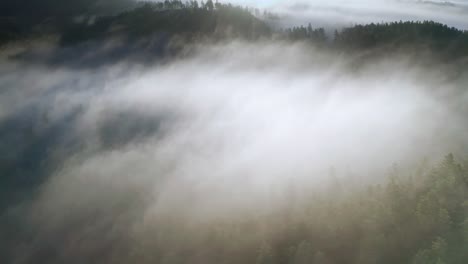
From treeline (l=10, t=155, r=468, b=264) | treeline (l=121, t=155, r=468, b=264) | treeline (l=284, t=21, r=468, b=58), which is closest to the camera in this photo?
treeline (l=121, t=155, r=468, b=264)

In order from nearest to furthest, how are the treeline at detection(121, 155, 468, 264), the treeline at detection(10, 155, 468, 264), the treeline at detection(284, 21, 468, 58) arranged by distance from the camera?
the treeline at detection(121, 155, 468, 264), the treeline at detection(10, 155, 468, 264), the treeline at detection(284, 21, 468, 58)

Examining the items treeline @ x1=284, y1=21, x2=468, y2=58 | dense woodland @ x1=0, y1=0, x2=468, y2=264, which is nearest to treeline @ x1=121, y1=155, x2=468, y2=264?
dense woodland @ x1=0, y1=0, x2=468, y2=264

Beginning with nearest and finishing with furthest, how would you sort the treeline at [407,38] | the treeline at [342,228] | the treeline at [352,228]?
the treeline at [352,228] < the treeline at [342,228] < the treeline at [407,38]

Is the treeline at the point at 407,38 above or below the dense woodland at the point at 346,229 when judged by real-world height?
above

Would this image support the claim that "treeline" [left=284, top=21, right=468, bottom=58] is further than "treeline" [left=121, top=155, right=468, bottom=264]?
Yes

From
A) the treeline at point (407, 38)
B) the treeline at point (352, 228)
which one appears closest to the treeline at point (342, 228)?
the treeline at point (352, 228)

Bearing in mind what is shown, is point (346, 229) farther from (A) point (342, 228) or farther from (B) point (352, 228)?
(B) point (352, 228)

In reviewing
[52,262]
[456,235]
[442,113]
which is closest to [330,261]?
[456,235]

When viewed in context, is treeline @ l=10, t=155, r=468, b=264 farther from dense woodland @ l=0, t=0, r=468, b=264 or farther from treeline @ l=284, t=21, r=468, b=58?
treeline @ l=284, t=21, r=468, b=58

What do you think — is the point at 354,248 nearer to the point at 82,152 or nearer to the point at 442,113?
the point at 442,113

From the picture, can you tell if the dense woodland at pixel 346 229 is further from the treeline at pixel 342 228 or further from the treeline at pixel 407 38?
the treeline at pixel 407 38

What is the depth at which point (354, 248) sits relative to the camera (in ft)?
217

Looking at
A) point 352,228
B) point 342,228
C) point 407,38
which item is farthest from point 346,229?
point 407,38

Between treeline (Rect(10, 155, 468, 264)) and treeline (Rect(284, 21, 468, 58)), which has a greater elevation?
treeline (Rect(284, 21, 468, 58))
